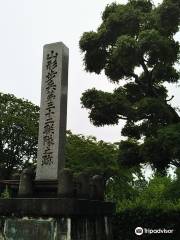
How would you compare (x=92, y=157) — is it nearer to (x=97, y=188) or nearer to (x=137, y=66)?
(x=137, y=66)

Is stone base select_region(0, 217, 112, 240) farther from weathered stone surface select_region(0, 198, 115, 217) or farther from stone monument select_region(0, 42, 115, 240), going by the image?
weathered stone surface select_region(0, 198, 115, 217)

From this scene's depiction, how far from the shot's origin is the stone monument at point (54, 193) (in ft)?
26.3

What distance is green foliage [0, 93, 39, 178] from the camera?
3102 cm

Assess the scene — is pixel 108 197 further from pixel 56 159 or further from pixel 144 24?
pixel 56 159

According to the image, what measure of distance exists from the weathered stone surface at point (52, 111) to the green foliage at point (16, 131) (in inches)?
824

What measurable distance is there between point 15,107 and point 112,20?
52.9ft

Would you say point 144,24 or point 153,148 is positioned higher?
point 144,24

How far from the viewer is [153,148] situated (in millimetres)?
15383

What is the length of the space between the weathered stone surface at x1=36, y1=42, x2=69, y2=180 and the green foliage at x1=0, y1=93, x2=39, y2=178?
20918 millimetres

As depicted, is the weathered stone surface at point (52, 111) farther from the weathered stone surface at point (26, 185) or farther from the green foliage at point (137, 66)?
the green foliage at point (137, 66)

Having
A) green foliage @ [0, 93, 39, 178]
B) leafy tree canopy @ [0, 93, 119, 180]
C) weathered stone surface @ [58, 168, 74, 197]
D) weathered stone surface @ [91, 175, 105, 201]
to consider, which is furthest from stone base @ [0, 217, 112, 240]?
green foliage @ [0, 93, 39, 178]

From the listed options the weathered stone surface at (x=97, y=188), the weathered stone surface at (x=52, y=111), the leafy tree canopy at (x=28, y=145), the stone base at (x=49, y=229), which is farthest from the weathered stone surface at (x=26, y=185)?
the leafy tree canopy at (x=28, y=145)

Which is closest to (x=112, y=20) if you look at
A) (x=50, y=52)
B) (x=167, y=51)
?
(x=167, y=51)

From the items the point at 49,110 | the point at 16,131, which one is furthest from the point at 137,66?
the point at 16,131
